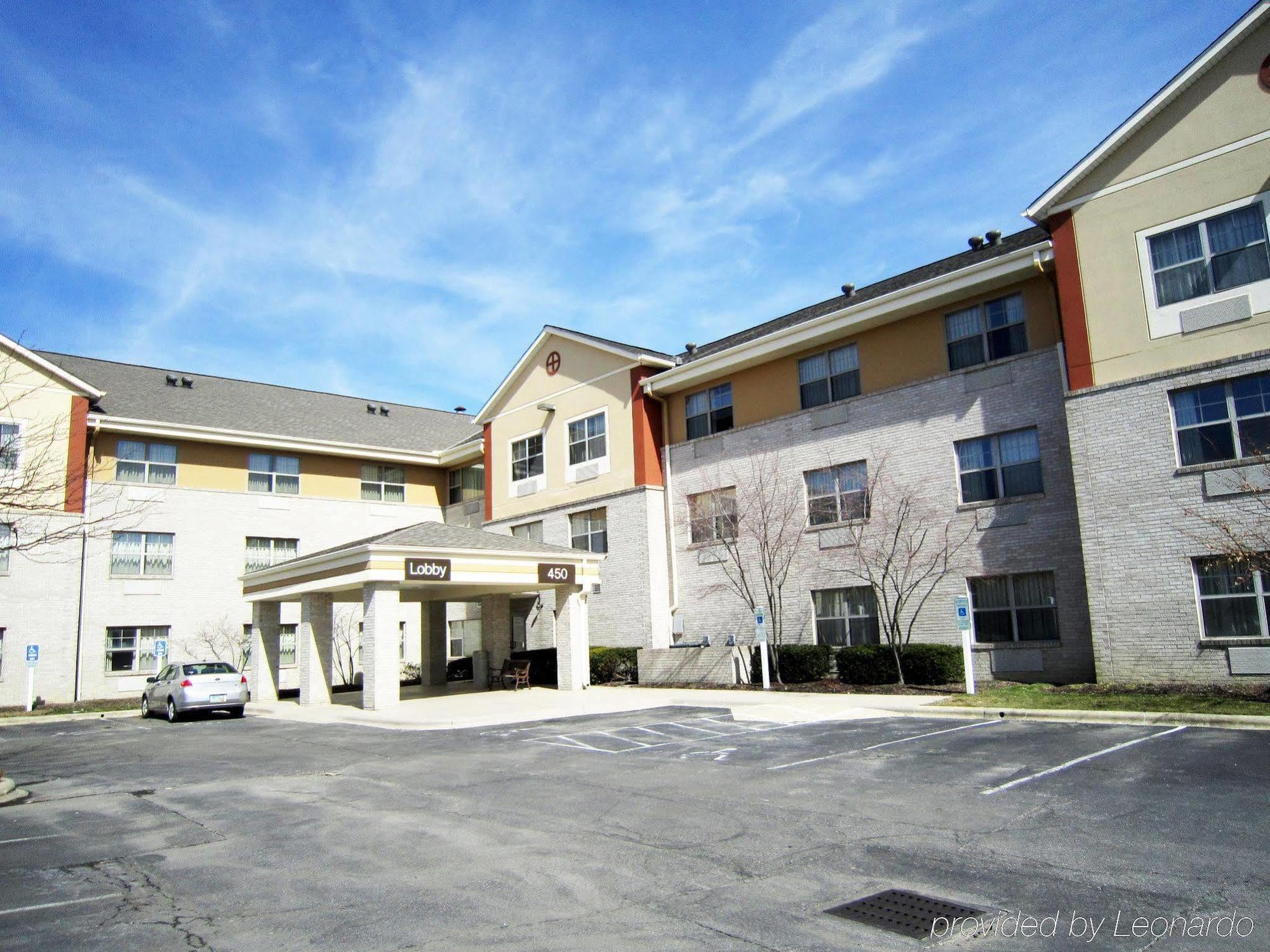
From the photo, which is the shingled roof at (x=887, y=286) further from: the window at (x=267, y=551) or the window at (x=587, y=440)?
the window at (x=267, y=551)

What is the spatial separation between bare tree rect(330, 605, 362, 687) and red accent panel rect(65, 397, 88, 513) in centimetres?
991

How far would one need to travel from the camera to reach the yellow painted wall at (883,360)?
20922mm

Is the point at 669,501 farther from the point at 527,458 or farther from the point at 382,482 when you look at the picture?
the point at 382,482

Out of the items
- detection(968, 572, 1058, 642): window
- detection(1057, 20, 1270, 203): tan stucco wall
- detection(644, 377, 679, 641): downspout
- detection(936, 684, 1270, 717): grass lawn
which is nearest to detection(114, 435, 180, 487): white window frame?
detection(644, 377, 679, 641): downspout

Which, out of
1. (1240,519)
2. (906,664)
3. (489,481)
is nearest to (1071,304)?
(1240,519)

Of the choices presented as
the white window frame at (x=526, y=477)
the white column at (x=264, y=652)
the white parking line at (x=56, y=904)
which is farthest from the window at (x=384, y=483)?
the white parking line at (x=56, y=904)

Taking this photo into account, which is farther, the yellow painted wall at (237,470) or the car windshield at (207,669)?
the yellow painted wall at (237,470)

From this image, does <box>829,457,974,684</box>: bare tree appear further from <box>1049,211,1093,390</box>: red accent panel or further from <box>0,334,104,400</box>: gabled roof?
<box>0,334,104,400</box>: gabled roof

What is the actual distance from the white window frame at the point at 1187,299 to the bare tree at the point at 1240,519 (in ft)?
9.53

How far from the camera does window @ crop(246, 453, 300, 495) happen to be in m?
35.9

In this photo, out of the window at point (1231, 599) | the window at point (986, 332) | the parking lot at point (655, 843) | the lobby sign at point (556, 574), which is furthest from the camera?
the lobby sign at point (556, 574)

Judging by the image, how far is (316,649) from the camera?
2608 cm

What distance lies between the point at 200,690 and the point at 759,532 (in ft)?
49.4

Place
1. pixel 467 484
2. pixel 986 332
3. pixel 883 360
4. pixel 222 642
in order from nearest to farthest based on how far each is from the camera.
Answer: pixel 986 332
pixel 883 360
pixel 222 642
pixel 467 484
